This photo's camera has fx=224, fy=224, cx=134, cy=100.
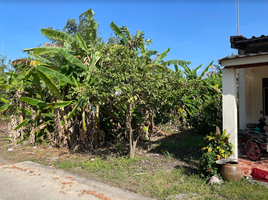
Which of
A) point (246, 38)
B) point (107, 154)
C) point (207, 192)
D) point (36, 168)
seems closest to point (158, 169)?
point (207, 192)

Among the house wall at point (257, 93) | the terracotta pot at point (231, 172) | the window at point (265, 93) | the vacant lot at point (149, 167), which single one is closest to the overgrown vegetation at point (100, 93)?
the vacant lot at point (149, 167)

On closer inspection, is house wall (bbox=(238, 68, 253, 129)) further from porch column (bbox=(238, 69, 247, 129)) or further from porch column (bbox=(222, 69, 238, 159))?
porch column (bbox=(222, 69, 238, 159))

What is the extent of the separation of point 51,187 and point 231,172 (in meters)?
4.20

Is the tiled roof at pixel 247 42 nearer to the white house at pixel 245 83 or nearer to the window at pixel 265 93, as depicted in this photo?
the white house at pixel 245 83

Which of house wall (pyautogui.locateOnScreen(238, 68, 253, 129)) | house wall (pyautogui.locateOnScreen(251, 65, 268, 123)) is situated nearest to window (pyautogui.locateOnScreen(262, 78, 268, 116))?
house wall (pyautogui.locateOnScreen(251, 65, 268, 123))

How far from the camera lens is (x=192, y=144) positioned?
9523mm

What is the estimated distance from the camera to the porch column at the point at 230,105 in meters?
5.58

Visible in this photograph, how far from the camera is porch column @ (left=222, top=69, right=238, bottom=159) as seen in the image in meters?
5.58

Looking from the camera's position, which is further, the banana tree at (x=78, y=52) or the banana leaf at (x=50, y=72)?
the banana tree at (x=78, y=52)

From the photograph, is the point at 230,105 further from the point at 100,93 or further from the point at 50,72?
the point at 50,72

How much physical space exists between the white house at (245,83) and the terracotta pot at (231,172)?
1.75 feet

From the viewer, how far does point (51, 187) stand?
17.4 ft

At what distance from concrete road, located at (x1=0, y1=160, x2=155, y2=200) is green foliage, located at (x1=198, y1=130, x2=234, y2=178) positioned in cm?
173

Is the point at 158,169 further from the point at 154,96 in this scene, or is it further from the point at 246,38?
the point at 246,38
